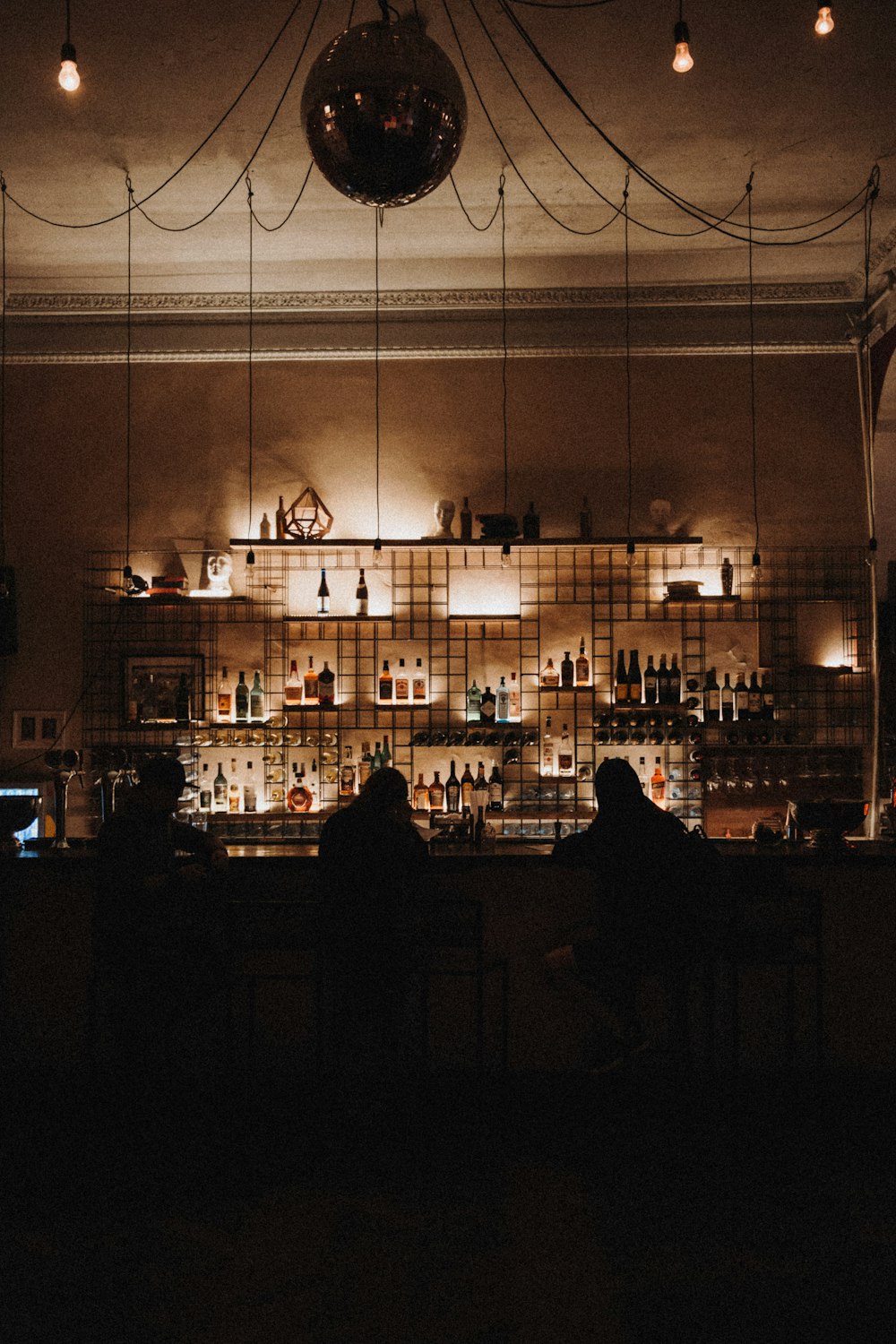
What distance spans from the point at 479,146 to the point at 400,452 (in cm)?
214

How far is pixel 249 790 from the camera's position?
21.7 feet

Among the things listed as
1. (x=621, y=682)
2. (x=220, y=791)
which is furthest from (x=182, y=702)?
(x=621, y=682)

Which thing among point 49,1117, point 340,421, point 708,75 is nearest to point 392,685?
point 340,421

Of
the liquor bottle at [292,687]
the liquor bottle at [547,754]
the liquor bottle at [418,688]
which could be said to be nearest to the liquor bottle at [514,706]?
the liquor bottle at [547,754]

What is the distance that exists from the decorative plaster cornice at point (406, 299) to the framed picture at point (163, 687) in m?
2.40

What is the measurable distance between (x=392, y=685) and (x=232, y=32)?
12.3 feet

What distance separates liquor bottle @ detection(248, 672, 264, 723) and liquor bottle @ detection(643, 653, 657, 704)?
2.57 metres

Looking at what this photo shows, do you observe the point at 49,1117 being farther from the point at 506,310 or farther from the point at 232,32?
the point at 506,310

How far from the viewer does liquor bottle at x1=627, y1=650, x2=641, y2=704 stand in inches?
253

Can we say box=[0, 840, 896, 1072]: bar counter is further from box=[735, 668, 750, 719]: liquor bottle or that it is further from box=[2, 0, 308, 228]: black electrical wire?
box=[2, 0, 308, 228]: black electrical wire

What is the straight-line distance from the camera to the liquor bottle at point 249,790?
6.57 metres

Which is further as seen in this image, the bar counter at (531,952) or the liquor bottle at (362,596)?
the liquor bottle at (362,596)

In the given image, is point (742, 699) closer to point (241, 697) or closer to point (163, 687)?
point (241, 697)

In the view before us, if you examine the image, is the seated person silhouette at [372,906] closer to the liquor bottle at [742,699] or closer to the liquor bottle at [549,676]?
the liquor bottle at [549,676]
